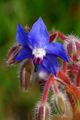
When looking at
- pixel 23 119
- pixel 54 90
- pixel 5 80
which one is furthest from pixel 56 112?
pixel 23 119

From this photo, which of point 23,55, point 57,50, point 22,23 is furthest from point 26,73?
point 22,23

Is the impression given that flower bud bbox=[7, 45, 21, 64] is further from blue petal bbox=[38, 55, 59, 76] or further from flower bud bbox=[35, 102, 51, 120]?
flower bud bbox=[35, 102, 51, 120]

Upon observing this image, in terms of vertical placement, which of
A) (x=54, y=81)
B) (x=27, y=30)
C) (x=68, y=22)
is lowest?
(x=54, y=81)

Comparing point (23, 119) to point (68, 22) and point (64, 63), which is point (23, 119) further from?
point (64, 63)

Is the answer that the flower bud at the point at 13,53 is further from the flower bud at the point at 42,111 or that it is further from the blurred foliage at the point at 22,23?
the blurred foliage at the point at 22,23

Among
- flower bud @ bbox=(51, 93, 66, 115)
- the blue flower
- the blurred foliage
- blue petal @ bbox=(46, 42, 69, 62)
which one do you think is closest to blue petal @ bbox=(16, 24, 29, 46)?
the blue flower

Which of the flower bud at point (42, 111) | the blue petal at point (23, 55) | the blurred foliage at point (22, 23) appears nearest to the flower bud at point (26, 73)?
the blue petal at point (23, 55)
